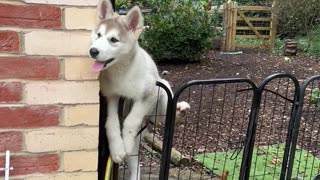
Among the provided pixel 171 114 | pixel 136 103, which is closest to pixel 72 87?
pixel 136 103

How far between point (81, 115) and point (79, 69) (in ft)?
0.72

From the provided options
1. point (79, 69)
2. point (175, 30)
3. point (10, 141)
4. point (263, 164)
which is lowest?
point (263, 164)

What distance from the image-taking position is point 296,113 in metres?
3.22

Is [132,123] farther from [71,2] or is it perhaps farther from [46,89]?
[71,2]

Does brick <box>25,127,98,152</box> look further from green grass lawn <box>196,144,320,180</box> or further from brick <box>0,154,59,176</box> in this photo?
green grass lawn <box>196,144,320,180</box>

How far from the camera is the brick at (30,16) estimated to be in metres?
1.99

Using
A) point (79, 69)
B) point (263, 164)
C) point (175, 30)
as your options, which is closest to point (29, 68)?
point (79, 69)

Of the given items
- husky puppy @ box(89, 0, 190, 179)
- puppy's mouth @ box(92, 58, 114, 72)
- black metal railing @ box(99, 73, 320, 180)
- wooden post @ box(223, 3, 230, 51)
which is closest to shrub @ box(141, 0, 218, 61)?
black metal railing @ box(99, 73, 320, 180)

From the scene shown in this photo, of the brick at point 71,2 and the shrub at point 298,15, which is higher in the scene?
the brick at point 71,2

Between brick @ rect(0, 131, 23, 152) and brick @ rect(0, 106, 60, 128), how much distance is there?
0.12ft

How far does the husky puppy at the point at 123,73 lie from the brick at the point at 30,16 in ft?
0.76

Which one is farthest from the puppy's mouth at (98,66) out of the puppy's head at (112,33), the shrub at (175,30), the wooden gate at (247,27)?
the wooden gate at (247,27)

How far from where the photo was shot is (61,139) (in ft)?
7.23

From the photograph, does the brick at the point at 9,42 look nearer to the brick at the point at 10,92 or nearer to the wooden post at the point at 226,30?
the brick at the point at 10,92
